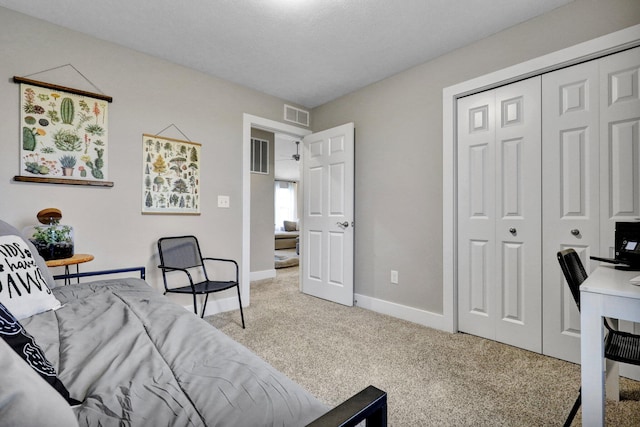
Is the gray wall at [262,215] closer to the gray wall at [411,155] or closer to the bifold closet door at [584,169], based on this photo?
the gray wall at [411,155]

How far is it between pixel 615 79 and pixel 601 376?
184cm

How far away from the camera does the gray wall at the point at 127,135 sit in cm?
218

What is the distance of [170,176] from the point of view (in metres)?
2.91

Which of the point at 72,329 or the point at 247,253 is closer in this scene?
the point at 72,329

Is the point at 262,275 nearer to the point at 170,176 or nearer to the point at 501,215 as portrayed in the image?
the point at 170,176

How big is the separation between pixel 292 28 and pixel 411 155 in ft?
4.94

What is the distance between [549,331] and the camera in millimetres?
2205

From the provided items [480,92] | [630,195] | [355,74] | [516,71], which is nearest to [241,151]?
[355,74]

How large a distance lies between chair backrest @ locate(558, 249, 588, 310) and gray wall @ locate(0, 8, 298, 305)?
109 inches

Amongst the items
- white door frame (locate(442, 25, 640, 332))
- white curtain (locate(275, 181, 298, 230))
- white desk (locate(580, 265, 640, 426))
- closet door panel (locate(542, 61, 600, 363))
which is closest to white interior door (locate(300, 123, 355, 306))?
white door frame (locate(442, 25, 640, 332))

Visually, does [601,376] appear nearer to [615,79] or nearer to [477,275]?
[477,275]

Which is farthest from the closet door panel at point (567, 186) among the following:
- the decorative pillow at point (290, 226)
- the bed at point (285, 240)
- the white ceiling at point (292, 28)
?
the decorative pillow at point (290, 226)

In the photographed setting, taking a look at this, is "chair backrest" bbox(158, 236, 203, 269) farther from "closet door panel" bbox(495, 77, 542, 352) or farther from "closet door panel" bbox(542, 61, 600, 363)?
"closet door panel" bbox(542, 61, 600, 363)

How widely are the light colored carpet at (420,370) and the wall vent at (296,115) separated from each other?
2.29m
